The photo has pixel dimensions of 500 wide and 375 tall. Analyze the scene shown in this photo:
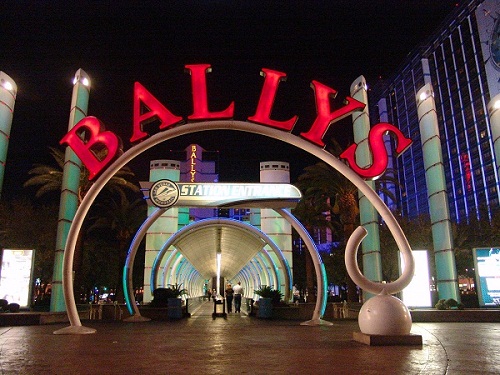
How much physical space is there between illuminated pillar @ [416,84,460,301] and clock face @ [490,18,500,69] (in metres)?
69.1

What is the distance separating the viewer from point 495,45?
267 feet

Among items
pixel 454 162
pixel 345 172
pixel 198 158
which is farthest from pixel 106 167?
pixel 454 162

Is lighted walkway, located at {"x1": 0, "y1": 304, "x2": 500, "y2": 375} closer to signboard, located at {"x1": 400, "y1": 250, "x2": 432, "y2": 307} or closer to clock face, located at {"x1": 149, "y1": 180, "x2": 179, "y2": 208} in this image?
clock face, located at {"x1": 149, "y1": 180, "x2": 179, "y2": 208}

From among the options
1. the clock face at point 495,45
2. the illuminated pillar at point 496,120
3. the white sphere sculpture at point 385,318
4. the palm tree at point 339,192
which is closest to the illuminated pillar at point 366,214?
the illuminated pillar at point 496,120

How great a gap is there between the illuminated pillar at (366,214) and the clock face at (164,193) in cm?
951

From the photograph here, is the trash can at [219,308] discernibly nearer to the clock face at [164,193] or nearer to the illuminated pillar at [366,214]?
the illuminated pillar at [366,214]

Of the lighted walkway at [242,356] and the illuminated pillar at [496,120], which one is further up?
the illuminated pillar at [496,120]

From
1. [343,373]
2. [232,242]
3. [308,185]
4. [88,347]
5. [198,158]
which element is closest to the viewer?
[343,373]

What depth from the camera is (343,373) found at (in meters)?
6.63

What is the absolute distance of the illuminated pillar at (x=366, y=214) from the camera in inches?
852

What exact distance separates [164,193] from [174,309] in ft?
25.2

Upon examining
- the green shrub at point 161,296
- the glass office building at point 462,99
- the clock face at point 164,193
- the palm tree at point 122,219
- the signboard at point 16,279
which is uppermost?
the glass office building at point 462,99

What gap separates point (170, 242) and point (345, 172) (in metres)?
13.5

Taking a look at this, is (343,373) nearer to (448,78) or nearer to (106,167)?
(106,167)
